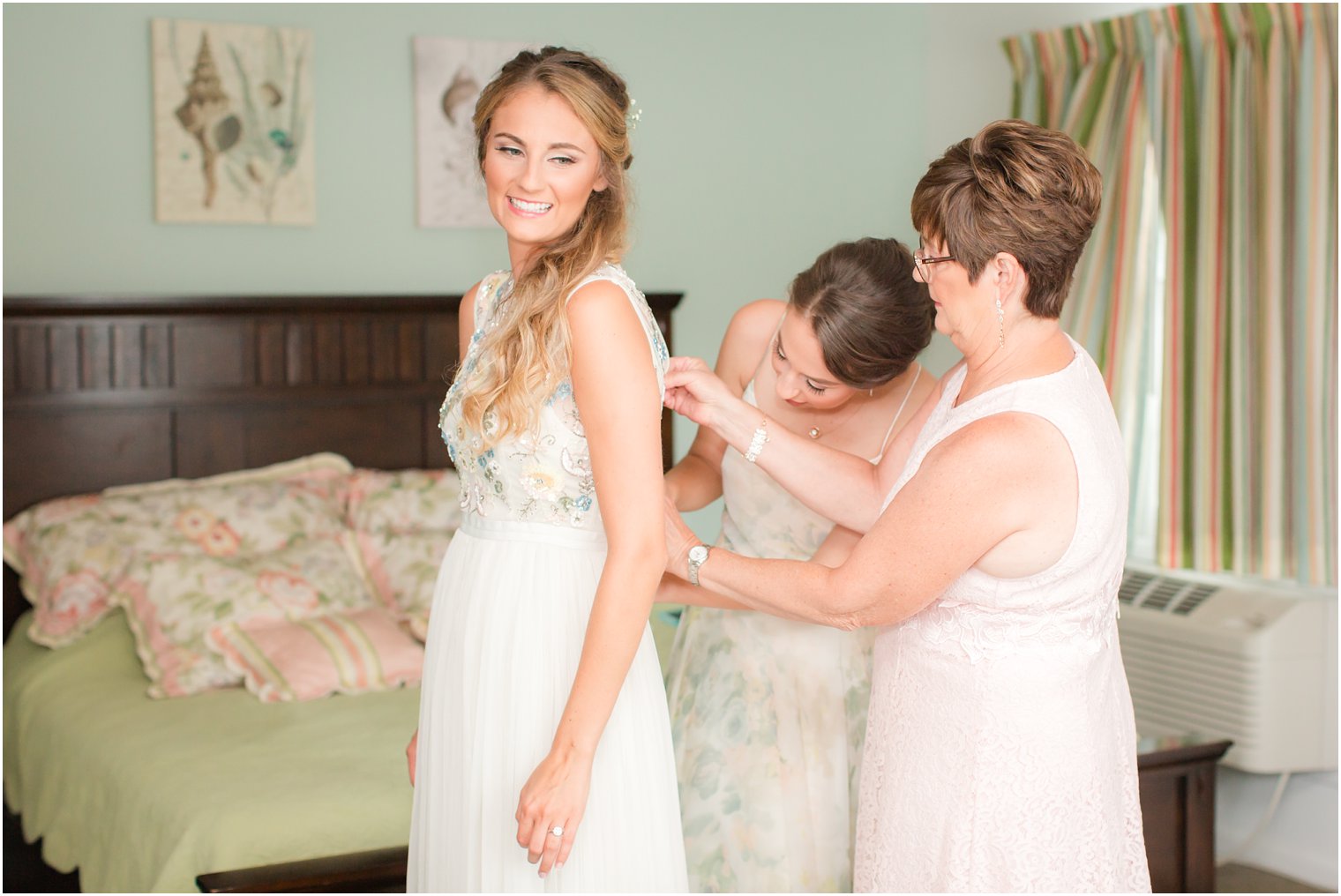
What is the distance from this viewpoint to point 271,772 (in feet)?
7.93

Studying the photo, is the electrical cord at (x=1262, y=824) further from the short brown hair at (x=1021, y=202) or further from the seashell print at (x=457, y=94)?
the seashell print at (x=457, y=94)

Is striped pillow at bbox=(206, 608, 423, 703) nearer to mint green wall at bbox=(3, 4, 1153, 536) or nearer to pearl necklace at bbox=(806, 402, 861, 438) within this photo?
mint green wall at bbox=(3, 4, 1153, 536)

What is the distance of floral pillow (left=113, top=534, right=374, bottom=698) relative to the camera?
2.94 meters

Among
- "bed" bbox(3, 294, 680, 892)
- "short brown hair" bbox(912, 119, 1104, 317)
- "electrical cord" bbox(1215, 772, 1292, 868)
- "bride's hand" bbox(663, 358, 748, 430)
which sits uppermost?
"short brown hair" bbox(912, 119, 1104, 317)

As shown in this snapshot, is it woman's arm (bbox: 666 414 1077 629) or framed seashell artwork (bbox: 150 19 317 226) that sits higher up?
framed seashell artwork (bbox: 150 19 317 226)

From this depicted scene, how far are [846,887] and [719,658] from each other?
37 centimetres

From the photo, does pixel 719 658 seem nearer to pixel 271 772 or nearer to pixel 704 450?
pixel 704 450

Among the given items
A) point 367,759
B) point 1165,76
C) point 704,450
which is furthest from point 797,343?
point 1165,76

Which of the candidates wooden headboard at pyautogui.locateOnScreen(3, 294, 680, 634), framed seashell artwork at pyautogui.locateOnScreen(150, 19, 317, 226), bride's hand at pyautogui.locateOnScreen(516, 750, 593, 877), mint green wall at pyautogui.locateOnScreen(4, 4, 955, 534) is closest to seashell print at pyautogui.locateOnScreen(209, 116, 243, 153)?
framed seashell artwork at pyautogui.locateOnScreen(150, 19, 317, 226)

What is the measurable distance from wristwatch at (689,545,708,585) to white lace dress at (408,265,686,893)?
13cm

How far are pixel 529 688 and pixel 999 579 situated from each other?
1.76ft

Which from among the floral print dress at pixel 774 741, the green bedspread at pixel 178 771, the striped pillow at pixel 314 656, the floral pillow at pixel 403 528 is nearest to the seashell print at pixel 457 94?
the floral pillow at pixel 403 528

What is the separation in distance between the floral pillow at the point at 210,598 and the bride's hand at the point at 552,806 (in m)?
1.75

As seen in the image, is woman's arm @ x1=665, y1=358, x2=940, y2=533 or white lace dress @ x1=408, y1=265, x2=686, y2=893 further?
woman's arm @ x1=665, y1=358, x2=940, y2=533
